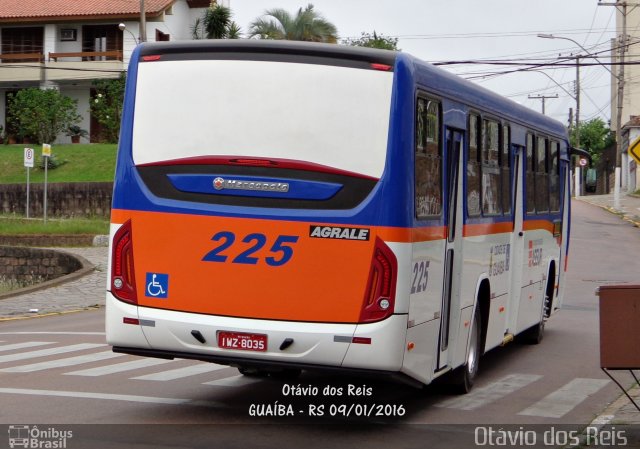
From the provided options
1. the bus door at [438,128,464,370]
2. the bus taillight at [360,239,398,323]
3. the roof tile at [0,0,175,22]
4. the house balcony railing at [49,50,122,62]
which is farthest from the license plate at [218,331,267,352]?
the roof tile at [0,0,175,22]

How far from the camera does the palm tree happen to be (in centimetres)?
6156

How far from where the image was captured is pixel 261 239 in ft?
31.4

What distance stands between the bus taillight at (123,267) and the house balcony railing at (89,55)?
54.7 m

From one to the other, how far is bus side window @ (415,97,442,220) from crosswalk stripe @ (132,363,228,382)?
12.9ft

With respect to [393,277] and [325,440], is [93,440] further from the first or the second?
[393,277]

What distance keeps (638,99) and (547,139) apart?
252 feet

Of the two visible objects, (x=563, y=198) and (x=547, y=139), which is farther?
(x=563, y=198)

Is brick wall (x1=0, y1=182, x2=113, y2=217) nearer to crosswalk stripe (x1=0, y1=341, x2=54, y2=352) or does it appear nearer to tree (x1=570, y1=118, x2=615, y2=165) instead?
crosswalk stripe (x1=0, y1=341, x2=54, y2=352)

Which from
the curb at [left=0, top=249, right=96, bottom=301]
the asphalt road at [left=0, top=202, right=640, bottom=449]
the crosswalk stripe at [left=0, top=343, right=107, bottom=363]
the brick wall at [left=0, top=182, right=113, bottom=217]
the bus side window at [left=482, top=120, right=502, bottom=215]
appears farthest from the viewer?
the brick wall at [left=0, top=182, right=113, bottom=217]

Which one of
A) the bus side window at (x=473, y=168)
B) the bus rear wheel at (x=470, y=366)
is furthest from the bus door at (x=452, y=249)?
the bus rear wheel at (x=470, y=366)

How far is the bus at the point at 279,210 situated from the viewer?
9.41 m

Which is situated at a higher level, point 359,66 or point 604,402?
point 359,66

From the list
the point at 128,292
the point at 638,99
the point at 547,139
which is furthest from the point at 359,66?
the point at 638,99

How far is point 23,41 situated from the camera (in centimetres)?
6794
